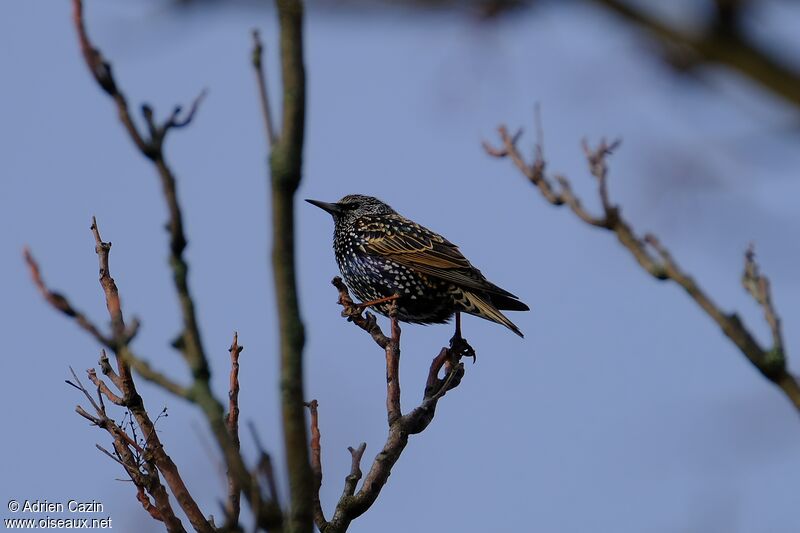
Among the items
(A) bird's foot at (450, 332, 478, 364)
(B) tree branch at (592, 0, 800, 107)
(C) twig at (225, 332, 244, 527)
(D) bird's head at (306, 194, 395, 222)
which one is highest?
(D) bird's head at (306, 194, 395, 222)

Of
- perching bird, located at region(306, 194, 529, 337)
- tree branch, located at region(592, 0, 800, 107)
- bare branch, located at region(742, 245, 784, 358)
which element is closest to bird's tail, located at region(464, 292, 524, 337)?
perching bird, located at region(306, 194, 529, 337)

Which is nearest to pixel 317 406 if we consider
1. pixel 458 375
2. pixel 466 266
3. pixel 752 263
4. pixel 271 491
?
pixel 458 375

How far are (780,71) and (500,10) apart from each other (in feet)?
1.51

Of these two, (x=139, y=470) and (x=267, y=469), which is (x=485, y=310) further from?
(x=267, y=469)

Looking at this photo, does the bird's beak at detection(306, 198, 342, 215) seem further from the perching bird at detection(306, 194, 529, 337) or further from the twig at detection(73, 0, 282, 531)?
the twig at detection(73, 0, 282, 531)

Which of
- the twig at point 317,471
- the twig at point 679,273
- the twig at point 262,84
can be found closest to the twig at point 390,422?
the twig at point 317,471

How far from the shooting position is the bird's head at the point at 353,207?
9.86 m

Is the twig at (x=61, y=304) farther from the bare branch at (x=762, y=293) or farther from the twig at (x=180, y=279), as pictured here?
the bare branch at (x=762, y=293)

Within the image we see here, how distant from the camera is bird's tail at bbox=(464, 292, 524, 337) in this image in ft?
26.9

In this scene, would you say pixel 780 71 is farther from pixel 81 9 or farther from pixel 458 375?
pixel 458 375

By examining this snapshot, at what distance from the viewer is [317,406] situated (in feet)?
15.9

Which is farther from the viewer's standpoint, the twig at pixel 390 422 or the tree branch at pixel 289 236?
the twig at pixel 390 422

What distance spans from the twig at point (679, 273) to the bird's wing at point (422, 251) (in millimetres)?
4106

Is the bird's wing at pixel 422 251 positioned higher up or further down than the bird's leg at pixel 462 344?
higher up
